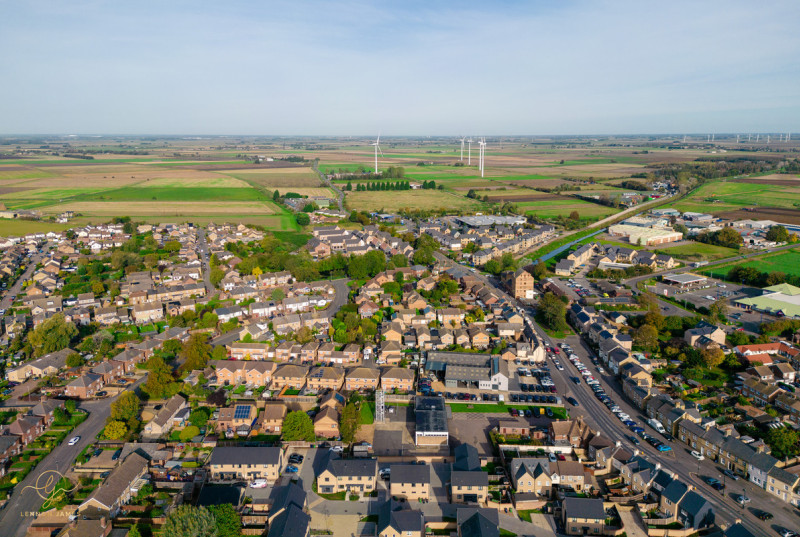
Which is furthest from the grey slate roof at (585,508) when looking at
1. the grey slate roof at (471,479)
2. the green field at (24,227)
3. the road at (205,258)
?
the green field at (24,227)

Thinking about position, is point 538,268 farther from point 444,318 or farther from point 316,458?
point 316,458

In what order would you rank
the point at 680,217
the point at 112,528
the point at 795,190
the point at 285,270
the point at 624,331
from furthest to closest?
1. the point at 795,190
2. the point at 680,217
3. the point at 285,270
4. the point at 624,331
5. the point at 112,528

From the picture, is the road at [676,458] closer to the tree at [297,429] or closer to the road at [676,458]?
the road at [676,458]

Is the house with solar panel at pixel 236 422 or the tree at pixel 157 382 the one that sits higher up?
the tree at pixel 157 382

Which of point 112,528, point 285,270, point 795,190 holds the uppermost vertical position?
point 795,190

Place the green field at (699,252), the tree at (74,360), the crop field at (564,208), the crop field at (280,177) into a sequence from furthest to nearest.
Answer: the crop field at (280,177) < the crop field at (564,208) < the green field at (699,252) < the tree at (74,360)

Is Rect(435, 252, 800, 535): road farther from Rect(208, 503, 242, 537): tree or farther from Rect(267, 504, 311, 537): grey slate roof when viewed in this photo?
Rect(208, 503, 242, 537): tree

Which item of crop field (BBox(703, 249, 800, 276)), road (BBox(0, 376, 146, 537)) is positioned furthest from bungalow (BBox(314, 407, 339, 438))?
crop field (BBox(703, 249, 800, 276))

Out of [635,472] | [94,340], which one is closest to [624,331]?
[635,472]
